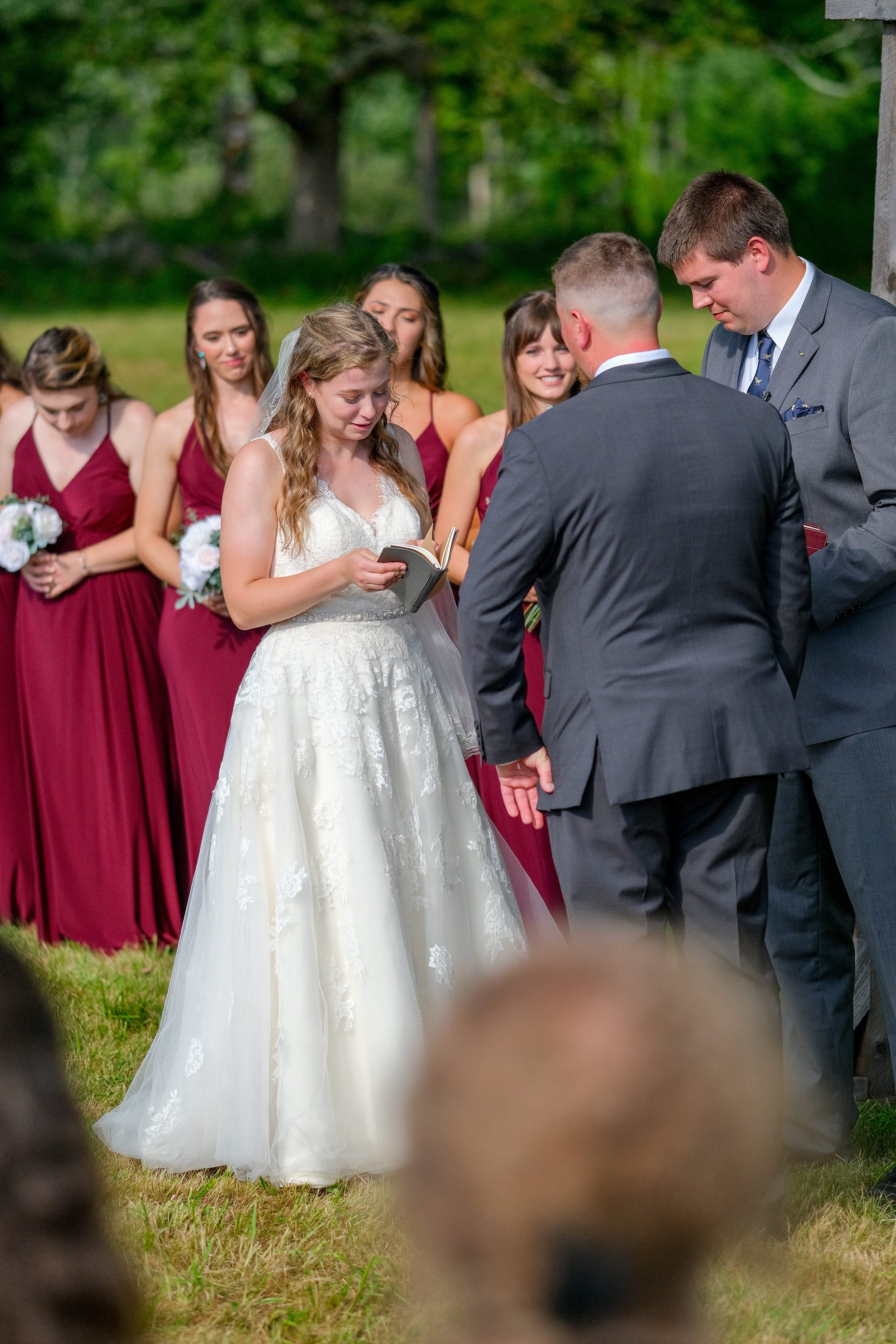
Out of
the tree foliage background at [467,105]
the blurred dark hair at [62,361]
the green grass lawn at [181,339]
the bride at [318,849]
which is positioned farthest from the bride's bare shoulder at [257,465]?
the tree foliage background at [467,105]

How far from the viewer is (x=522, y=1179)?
1.35 metres

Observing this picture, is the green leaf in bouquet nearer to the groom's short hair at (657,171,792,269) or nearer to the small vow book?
the small vow book

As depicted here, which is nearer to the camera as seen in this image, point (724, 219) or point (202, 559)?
point (724, 219)

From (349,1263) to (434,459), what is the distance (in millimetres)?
3164

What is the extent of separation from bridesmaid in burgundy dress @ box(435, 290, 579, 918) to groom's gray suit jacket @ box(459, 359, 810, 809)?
6.02 ft

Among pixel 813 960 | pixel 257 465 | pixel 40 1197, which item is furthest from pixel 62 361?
pixel 40 1197

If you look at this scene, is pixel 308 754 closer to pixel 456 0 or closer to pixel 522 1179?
pixel 522 1179

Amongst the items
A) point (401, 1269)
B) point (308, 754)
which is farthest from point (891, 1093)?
point (308, 754)

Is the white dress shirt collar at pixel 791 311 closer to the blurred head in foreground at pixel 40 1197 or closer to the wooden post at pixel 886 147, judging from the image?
the wooden post at pixel 886 147

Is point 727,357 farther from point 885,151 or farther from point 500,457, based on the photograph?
Result: point 500,457

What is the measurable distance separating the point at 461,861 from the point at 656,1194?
299cm

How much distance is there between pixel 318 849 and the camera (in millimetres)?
4086

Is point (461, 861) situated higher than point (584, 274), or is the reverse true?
point (584, 274)

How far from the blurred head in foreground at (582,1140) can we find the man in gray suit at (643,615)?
1894 mm
